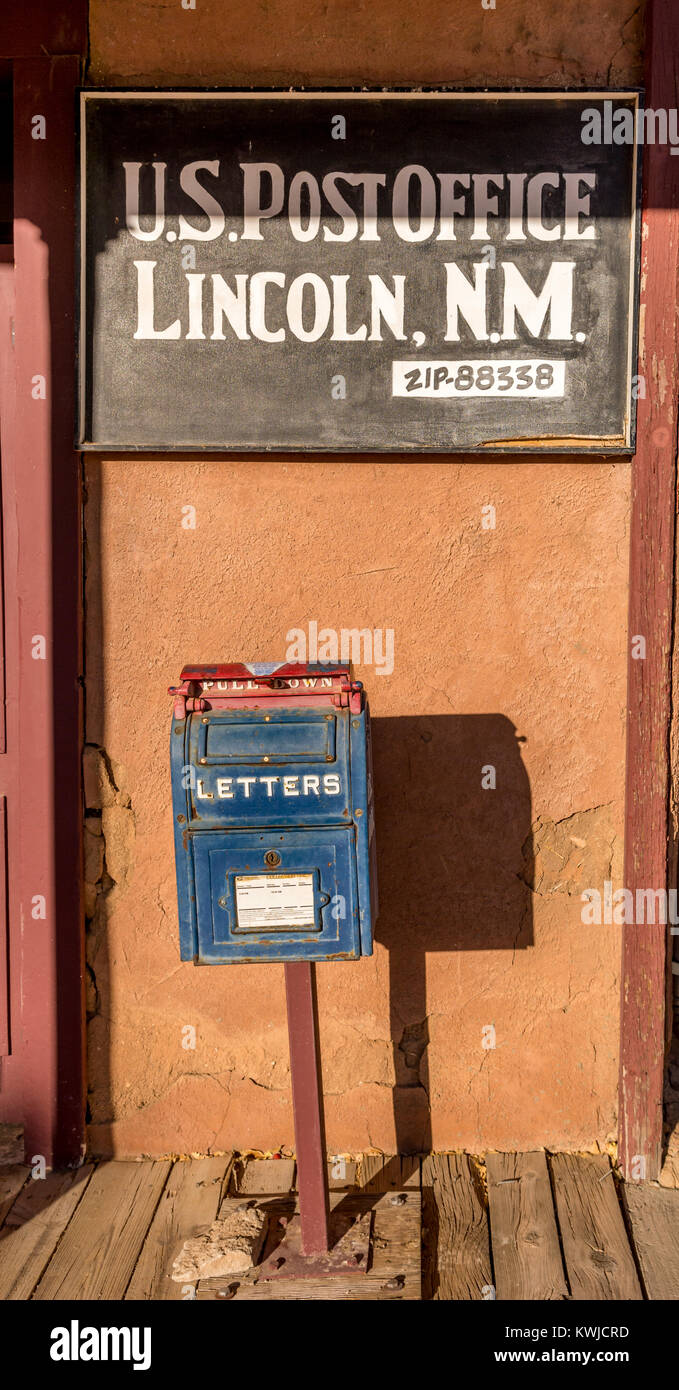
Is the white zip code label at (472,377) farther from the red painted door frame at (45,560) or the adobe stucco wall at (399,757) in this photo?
the red painted door frame at (45,560)

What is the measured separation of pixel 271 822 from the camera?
2771 mm

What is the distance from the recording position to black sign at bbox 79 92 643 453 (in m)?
3.28

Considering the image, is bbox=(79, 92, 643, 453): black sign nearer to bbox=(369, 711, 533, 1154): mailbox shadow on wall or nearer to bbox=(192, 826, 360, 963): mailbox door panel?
bbox=(369, 711, 533, 1154): mailbox shadow on wall

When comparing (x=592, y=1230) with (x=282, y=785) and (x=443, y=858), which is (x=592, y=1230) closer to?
(x=443, y=858)

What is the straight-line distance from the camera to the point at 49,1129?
11.6 ft

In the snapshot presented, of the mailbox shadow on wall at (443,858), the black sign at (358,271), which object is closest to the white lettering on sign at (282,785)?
the mailbox shadow on wall at (443,858)

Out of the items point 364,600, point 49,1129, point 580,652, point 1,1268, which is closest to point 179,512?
point 364,600

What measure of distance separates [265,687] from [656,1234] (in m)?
2.02

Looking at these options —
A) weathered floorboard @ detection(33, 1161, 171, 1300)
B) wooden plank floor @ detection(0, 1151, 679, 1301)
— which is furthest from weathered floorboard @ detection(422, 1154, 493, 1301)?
weathered floorboard @ detection(33, 1161, 171, 1300)

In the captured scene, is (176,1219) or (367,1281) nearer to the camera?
(367,1281)

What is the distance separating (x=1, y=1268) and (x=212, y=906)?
1.30m

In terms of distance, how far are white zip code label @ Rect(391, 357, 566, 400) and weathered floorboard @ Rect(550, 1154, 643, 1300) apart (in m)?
2.51

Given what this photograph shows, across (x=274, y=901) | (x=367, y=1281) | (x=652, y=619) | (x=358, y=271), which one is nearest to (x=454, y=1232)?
(x=367, y=1281)

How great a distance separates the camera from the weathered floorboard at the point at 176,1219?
9.82ft
